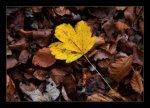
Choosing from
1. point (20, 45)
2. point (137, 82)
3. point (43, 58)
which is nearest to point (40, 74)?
point (43, 58)

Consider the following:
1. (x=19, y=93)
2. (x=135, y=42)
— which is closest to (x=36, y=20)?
(x=19, y=93)

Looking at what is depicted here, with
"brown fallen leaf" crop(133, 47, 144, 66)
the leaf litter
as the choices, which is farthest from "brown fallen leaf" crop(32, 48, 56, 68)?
"brown fallen leaf" crop(133, 47, 144, 66)

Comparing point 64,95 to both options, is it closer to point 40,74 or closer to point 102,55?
point 40,74

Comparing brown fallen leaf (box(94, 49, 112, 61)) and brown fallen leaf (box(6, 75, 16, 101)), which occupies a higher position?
brown fallen leaf (box(94, 49, 112, 61))

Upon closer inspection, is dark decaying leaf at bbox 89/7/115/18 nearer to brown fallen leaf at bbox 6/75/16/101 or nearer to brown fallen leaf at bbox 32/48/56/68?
brown fallen leaf at bbox 32/48/56/68

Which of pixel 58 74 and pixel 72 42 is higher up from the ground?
pixel 72 42

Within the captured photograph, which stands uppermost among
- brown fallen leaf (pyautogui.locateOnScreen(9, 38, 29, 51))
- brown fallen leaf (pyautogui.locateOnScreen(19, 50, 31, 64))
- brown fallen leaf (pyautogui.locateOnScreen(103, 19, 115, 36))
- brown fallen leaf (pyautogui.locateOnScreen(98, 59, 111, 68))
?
brown fallen leaf (pyautogui.locateOnScreen(103, 19, 115, 36))
